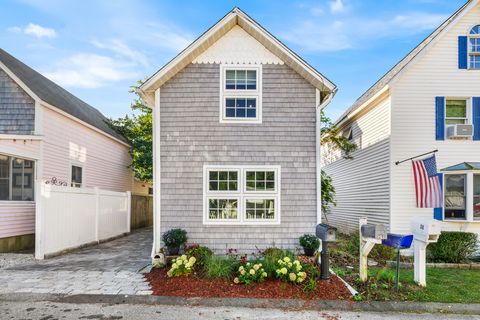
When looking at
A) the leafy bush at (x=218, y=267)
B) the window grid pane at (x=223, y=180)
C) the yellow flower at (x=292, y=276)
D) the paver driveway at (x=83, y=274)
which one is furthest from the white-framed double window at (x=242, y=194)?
the paver driveway at (x=83, y=274)

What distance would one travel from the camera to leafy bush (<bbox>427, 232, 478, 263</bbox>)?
32.0 ft

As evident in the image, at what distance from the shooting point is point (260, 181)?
8969 millimetres

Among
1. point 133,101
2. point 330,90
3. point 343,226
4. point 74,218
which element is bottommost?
point 343,226

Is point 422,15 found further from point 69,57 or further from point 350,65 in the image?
point 69,57

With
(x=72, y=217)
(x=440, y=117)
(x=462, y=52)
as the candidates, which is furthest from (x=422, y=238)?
(x=72, y=217)

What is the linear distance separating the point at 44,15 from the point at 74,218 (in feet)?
27.9

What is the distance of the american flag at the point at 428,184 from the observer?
847 cm

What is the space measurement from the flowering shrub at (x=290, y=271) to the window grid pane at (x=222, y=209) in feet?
7.32

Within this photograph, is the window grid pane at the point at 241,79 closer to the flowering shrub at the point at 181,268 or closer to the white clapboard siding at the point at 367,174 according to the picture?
the flowering shrub at the point at 181,268

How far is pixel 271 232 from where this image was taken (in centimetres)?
885

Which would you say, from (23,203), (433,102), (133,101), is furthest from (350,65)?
(23,203)

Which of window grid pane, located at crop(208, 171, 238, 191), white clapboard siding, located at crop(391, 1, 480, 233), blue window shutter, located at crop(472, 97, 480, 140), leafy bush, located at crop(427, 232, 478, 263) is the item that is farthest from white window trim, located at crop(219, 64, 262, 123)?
blue window shutter, located at crop(472, 97, 480, 140)

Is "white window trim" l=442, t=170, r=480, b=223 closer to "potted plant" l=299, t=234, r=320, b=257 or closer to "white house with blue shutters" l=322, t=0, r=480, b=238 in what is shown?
"white house with blue shutters" l=322, t=0, r=480, b=238

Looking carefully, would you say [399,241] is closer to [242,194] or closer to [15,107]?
[242,194]
